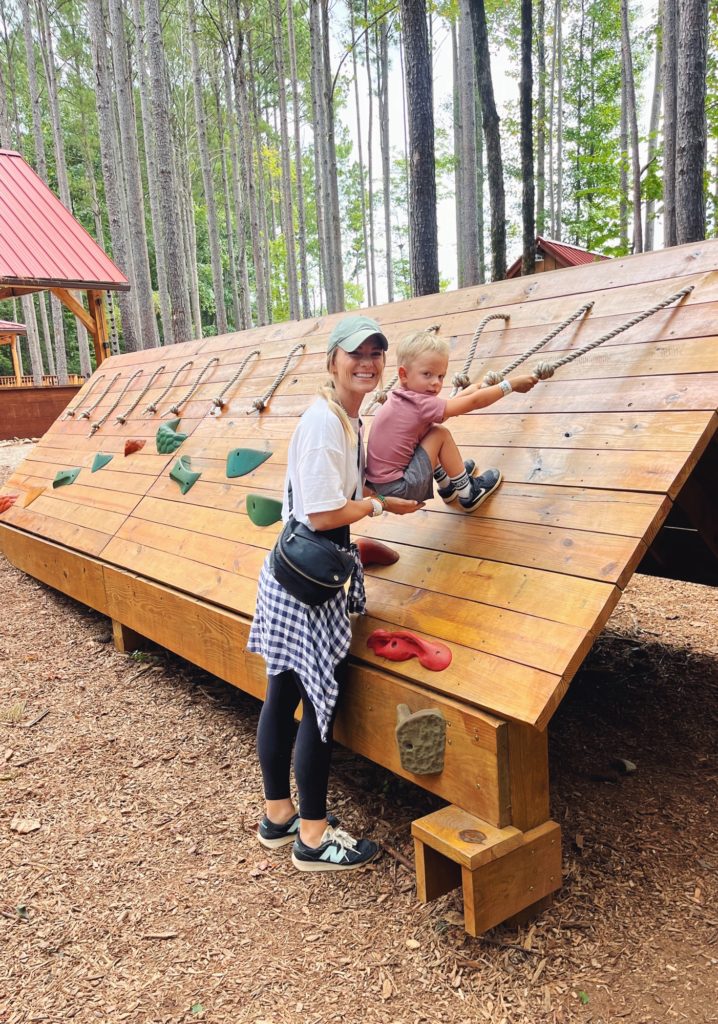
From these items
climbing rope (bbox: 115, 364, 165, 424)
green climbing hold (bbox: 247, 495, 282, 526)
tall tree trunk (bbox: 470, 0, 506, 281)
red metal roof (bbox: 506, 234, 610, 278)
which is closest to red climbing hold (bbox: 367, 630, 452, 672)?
green climbing hold (bbox: 247, 495, 282, 526)

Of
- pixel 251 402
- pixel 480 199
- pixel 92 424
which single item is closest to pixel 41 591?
pixel 92 424

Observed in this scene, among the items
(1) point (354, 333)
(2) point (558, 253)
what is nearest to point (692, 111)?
(1) point (354, 333)

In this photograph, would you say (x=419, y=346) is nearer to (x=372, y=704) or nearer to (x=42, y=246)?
(x=372, y=704)

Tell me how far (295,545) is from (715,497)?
1817mm

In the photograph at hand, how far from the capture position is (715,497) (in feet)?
Answer: 9.78

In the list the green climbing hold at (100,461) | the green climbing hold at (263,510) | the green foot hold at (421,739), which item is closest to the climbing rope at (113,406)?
the green climbing hold at (100,461)

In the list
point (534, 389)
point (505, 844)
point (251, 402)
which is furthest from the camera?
point (251, 402)

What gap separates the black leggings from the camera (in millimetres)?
2332

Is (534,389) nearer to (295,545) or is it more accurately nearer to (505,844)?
(295,545)

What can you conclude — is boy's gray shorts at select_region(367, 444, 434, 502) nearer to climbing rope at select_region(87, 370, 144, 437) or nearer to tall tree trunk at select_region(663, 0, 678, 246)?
climbing rope at select_region(87, 370, 144, 437)

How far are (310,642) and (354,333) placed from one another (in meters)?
0.95

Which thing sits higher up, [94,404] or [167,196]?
[167,196]

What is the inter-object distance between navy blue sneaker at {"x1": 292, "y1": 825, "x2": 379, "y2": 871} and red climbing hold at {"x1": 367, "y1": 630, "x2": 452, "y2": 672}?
2.15 ft

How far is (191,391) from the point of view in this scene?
520 cm
